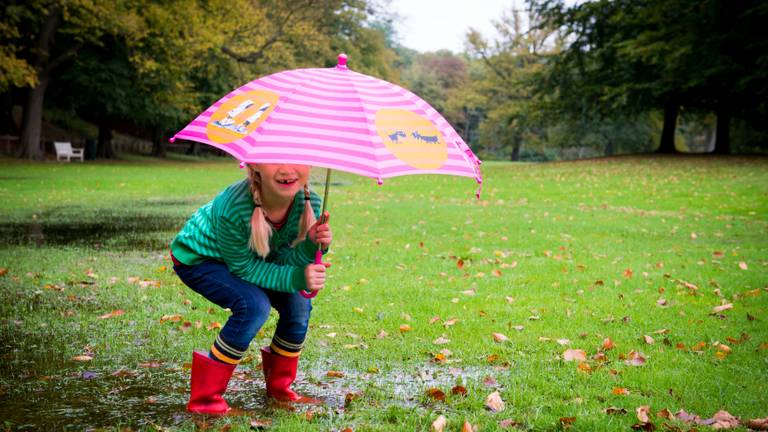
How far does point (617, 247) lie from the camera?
9883 millimetres

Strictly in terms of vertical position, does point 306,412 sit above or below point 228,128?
below

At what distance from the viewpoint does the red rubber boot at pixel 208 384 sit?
352 cm

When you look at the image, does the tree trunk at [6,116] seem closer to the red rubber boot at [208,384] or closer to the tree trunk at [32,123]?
the tree trunk at [32,123]

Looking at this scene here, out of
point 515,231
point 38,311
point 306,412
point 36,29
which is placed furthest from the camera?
point 36,29

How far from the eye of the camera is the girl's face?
3.38 meters

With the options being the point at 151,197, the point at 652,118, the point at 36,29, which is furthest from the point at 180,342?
the point at 652,118

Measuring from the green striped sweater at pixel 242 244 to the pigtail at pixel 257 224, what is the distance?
0.02 m

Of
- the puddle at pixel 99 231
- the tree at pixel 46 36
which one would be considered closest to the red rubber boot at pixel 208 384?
the puddle at pixel 99 231

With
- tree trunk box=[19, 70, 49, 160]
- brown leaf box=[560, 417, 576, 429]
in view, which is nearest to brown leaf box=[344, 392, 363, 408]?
Result: brown leaf box=[560, 417, 576, 429]

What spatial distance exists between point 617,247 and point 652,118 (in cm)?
4428

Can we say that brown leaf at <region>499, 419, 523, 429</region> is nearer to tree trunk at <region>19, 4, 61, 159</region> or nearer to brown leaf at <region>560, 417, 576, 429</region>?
brown leaf at <region>560, 417, 576, 429</region>

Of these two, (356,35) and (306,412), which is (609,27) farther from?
(306,412)

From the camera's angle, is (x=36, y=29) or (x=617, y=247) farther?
(x=36, y=29)

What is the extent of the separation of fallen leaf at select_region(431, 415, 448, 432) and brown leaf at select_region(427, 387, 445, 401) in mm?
376
